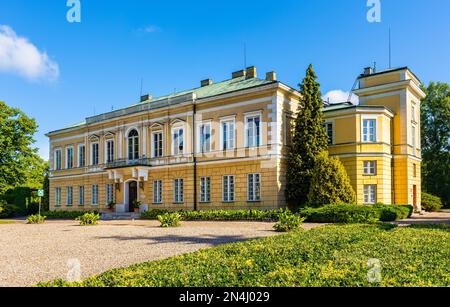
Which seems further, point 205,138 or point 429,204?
point 429,204

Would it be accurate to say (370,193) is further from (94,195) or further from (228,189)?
(94,195)

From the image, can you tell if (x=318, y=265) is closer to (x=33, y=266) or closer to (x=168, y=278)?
(x=168, y=278)

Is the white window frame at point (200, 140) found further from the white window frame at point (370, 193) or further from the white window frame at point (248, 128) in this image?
the white window frame at point (370, 193)

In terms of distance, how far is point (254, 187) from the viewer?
27891mm

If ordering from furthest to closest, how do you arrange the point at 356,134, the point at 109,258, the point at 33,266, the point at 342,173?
the point at 356,134, the point at 342,173, the point at 109,258, the point at 33,266

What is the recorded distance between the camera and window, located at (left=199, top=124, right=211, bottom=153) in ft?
99.6

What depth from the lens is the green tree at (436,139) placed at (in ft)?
147

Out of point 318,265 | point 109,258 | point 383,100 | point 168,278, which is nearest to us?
point 168,278

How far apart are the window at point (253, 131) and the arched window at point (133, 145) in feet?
36.2

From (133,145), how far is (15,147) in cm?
1771

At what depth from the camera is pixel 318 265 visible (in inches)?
315

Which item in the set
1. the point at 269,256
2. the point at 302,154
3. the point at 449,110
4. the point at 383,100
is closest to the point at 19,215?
the point at 302,154

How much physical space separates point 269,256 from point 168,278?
3.03 meters

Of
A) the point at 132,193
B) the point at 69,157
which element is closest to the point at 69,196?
the point at 69,157
